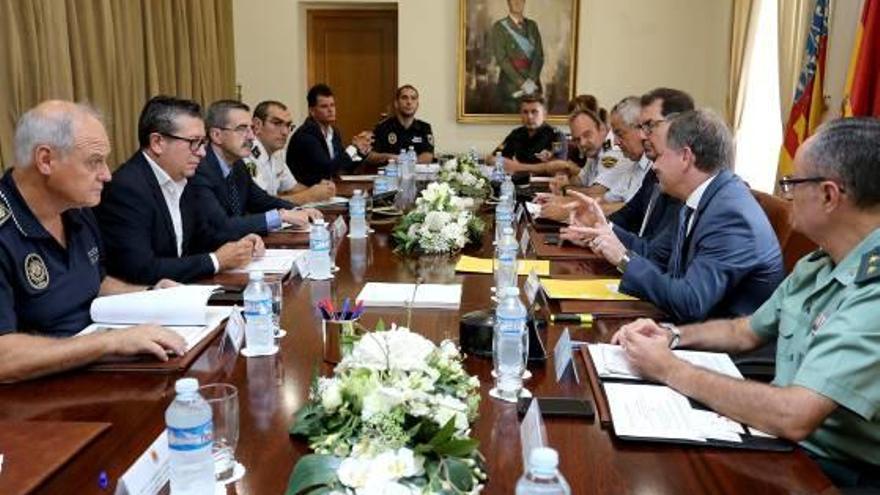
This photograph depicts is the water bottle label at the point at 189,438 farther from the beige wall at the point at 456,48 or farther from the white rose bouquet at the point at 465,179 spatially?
the beige wall at the point at 456,48

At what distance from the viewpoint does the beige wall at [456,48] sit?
22.4 ft

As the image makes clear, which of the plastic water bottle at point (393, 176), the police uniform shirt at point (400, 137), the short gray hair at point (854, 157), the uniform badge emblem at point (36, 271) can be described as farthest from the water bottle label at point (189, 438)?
the police uniform shirt at point (400, 137)

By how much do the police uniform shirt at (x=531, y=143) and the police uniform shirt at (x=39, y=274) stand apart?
460 cm

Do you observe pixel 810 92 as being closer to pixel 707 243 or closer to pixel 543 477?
pixel 707 243

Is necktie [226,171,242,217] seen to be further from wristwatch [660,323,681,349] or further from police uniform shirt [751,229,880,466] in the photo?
police uniform shirt [751,229,880,466]

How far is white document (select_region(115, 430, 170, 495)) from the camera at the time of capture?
1011 millimetres

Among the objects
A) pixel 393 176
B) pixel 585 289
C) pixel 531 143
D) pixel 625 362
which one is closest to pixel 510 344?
pixel 625 362

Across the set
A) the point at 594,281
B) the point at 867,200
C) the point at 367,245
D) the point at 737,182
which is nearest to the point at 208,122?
the point at 367,245

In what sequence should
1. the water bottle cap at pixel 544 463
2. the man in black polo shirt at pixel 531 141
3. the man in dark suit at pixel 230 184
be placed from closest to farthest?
the water bottle cap at pixel 544 463 → the man in dark suit at pixel 230 184 → the man in black polo shirt at pixel 531 141

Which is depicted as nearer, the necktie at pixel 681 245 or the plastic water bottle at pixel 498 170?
the necktie at pixel 681 245

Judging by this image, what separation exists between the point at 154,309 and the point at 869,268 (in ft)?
5.03

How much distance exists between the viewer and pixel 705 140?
219 centimetres

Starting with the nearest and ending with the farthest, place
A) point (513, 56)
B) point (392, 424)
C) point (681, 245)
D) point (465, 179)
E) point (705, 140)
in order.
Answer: point (392, 424), point (705, 140), point (681, 245), point (465, 179), point (513, 56)

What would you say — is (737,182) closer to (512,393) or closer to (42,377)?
(512,393)
